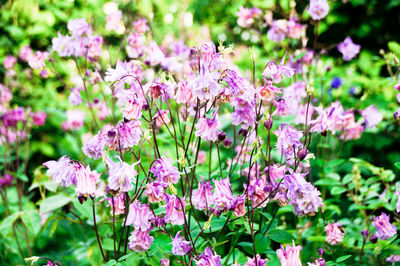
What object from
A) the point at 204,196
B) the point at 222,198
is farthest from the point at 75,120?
the point at 222,198

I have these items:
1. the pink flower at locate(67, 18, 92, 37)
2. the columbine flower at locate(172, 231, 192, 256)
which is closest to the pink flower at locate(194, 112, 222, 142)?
the columbine flower at locate(172, 231, 192, 256)

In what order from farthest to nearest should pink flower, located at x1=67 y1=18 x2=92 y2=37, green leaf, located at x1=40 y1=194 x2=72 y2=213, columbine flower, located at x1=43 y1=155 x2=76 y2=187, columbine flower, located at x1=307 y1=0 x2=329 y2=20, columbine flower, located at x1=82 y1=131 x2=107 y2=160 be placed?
columbine flower, located at x1=307 y1=0 x2=329 y2=20 < pink flower, located at x1=67 y1=18 x2=92 y2=37 < green leaf, located at x1=40 y1=194 x2=72 y2=213 < columbine flower, located at x1=82 y1=131 x2=107 y2=160 < columbine flower, located at x1=43 y1=155 x2=76 y2=187

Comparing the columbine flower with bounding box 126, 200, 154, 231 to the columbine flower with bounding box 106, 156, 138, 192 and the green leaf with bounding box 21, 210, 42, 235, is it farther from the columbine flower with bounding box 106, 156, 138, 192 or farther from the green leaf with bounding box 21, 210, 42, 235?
the green leaf with bounding box 21, 210, 42, 235

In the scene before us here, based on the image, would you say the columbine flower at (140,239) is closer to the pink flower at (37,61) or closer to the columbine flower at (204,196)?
the columbine flower at (204,196)

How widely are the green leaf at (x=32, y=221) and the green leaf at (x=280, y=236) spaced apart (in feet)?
3.78

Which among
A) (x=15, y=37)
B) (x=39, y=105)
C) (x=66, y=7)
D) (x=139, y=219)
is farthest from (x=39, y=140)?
(x=139, y=219)

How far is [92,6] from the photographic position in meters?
4.90

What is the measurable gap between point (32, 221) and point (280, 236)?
49.3 inches

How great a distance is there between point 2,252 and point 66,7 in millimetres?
3012

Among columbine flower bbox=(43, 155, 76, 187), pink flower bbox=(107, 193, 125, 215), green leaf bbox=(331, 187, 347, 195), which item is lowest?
green leaf bbox=(331, 187, 347, 195)

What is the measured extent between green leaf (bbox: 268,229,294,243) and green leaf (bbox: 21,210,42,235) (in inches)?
45.4

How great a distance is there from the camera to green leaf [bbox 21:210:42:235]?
1.99 meters

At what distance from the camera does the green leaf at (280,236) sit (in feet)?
5.32

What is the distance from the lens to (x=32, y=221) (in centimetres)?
203
